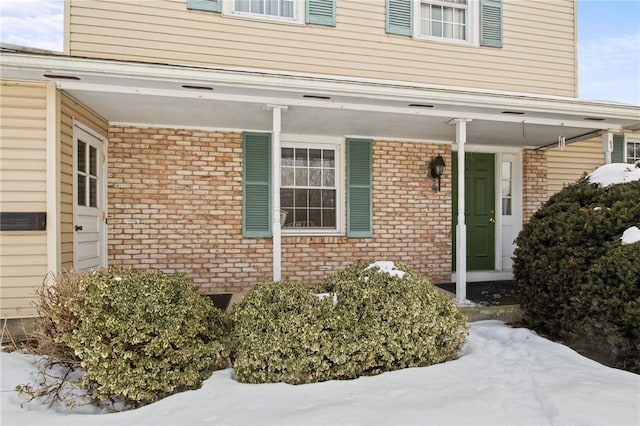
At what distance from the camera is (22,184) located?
3609 millimetres

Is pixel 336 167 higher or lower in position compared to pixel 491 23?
lower

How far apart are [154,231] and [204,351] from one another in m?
2.82

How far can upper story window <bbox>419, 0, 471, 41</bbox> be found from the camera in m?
5.65

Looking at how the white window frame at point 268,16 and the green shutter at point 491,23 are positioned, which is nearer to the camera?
the white window frame at point 268,16

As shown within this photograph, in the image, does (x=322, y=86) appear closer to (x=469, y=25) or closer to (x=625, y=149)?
(x=469, y=25)

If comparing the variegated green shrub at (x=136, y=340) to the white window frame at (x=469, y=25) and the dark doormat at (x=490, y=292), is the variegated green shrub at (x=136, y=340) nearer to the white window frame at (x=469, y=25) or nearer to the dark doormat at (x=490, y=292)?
the dark doormat at (x=490, y=292)

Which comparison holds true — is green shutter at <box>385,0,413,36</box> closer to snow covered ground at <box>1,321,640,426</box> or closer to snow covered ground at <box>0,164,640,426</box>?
snow covered ground at <box>0,164,640,426</box>

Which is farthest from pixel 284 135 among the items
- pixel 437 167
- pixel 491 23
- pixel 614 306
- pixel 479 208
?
pixel 614 306

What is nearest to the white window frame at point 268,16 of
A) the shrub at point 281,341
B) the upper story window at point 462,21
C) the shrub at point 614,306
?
the upper story window at point 462,21

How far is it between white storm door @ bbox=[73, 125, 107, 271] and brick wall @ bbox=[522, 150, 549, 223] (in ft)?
21.2

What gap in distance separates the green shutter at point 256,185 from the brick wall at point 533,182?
4320mm

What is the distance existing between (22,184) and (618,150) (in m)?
8.60

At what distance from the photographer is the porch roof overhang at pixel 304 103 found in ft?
11.4

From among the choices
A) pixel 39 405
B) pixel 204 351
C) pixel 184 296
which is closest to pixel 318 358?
pixel 204 351
